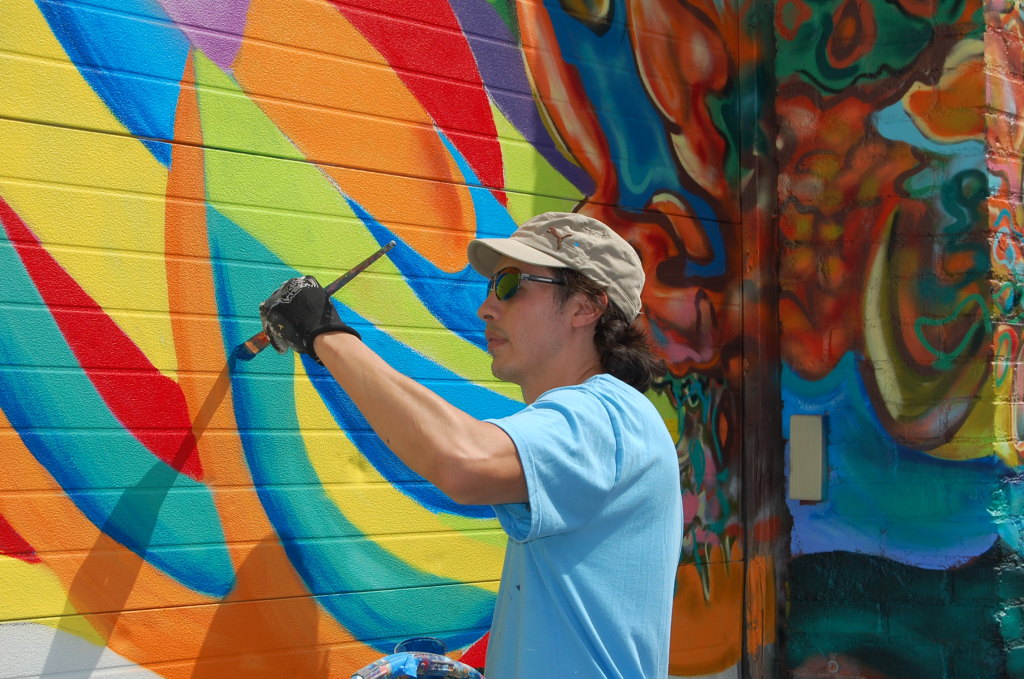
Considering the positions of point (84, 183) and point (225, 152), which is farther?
point (225, 152)

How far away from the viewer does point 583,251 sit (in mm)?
2580

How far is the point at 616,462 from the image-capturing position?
2.24 meters

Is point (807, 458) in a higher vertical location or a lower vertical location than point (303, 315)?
lower

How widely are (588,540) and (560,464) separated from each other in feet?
0.75

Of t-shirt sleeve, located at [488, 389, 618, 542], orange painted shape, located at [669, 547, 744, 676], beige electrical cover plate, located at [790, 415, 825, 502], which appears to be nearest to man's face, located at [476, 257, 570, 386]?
t-shirt sleeve, located at [488, 389, 618, 542]

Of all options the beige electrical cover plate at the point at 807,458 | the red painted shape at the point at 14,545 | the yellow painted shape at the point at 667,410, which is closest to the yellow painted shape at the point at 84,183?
the red painted shape at the point at 14,545

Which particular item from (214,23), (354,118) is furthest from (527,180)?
(214,23)

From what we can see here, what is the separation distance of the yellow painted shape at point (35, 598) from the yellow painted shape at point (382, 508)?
80 cm

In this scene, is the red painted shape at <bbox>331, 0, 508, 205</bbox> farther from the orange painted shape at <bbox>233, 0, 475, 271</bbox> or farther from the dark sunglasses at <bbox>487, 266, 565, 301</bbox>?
the dark sunglasses at <bbox>487, 266, 565, 301</bbox>

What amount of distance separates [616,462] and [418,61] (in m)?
2.00

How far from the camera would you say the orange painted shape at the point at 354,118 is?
137 inches

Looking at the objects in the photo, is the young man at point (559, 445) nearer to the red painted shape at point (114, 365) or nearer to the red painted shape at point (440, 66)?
the red painted shape at point (114, 365)

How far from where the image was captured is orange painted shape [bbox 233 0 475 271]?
137 inches

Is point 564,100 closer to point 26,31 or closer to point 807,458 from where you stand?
point 807,458
